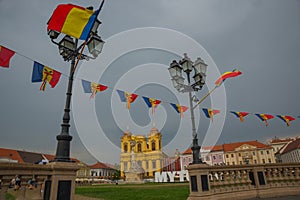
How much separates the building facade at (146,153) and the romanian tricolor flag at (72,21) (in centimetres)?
6004

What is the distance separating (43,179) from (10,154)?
6970cm

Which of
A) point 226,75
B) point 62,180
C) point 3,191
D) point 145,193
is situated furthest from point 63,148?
point 226,75

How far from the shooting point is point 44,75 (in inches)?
304

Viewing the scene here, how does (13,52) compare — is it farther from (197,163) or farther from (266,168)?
(266,168)

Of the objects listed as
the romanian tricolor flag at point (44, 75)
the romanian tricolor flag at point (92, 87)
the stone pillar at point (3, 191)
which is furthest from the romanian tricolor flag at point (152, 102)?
the stone pillar at point (3, 191)

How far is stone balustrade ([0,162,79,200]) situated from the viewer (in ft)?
13.3

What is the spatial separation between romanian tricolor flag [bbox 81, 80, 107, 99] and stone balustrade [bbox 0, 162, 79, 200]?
5.18 metres

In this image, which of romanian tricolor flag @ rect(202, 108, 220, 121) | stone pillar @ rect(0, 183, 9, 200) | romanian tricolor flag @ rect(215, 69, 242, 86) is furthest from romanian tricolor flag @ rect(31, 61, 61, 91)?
romanian tricolor flag @ rect(202, 108, 220, 121)

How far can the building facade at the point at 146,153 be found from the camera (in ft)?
217

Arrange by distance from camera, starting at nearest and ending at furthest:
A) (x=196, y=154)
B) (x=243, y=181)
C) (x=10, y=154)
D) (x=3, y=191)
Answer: (x=3, y=191)
(x=196, y=154)
(x=243, y=181)
(x=10, y=154)

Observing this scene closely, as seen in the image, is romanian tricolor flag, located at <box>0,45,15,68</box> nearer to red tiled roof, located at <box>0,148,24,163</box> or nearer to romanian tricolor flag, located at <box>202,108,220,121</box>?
romanian tricolor flag, located at <box>202,108,220,121</box>

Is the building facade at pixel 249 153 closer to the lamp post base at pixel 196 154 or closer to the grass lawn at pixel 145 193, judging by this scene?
the grass lawn at pixel 145 193

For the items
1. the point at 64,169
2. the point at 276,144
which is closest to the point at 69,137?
the point at 64,169

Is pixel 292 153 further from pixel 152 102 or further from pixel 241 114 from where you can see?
pixel 152 102
